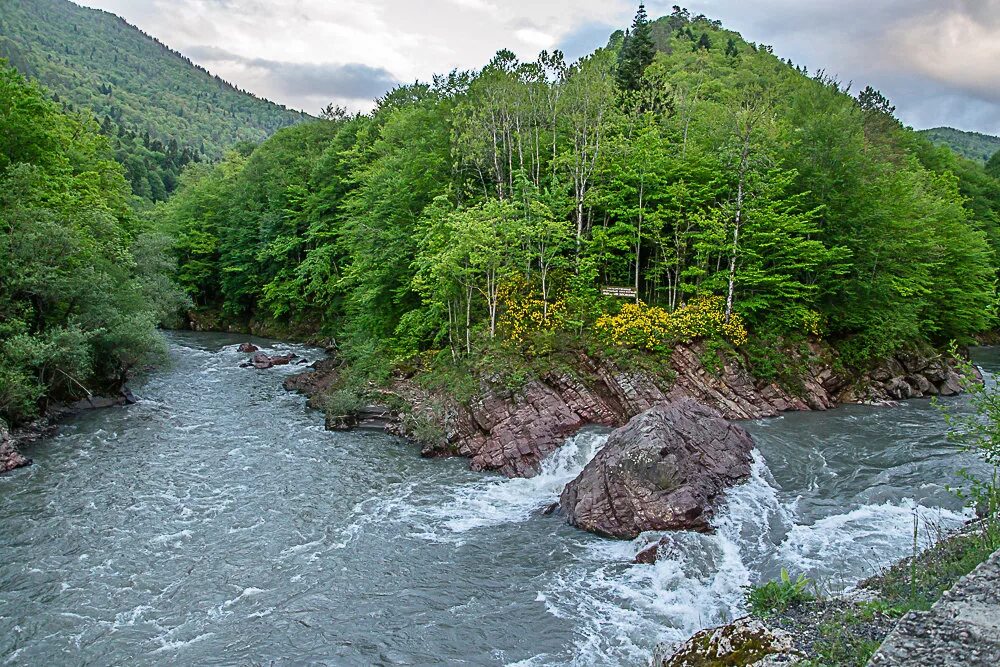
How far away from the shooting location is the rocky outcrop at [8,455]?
20359mm

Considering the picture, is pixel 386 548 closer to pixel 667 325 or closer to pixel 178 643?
pixel 178 643

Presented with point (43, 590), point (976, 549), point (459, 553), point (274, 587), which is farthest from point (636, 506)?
point (43, 590)

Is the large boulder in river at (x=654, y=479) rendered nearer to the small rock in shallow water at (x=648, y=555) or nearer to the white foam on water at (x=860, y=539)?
the small rock in shallow water at (x=648, y=555)

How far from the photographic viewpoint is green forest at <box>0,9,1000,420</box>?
26.0 meters

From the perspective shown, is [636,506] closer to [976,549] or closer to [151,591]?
[976,549]

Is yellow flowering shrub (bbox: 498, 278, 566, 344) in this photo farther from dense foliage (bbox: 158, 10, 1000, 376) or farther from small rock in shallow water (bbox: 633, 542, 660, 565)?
small rock in shallow water (bbox: 633, 542, 660, 565)

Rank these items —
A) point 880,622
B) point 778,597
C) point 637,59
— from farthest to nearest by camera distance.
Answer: point 637,59, point 778,597, point 880,622

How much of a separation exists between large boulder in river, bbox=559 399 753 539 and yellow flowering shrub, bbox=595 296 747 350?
7.04 metres

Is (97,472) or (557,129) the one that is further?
(557,129)

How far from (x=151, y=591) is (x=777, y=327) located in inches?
1020

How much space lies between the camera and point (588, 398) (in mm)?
24156

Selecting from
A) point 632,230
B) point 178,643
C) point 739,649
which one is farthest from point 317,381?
point 739,649

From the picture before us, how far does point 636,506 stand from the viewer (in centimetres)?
1648

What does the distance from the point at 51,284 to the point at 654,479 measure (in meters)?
24.2
